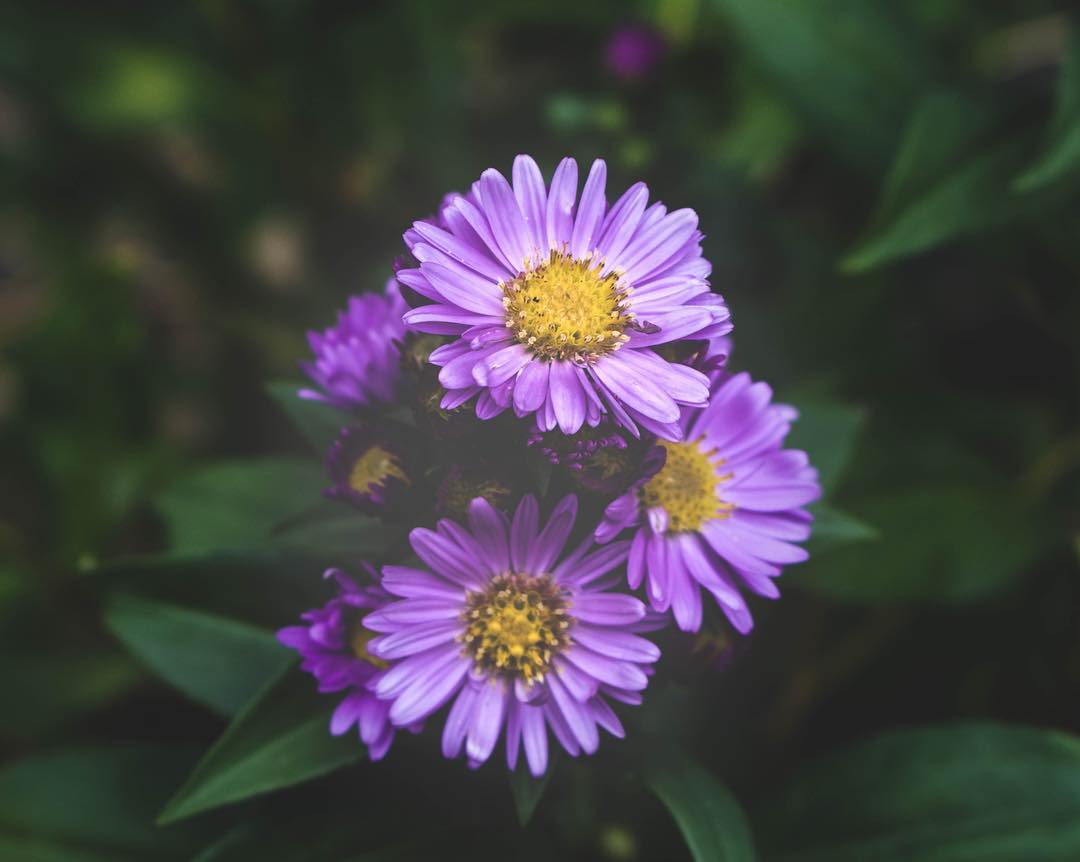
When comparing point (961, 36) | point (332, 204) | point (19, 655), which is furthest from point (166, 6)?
point (961, 36)

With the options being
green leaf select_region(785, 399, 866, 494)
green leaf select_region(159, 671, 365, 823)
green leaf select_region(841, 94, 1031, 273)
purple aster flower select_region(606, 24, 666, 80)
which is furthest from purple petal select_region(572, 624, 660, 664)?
purple aster flower select_region(606, 24, 666, 80)

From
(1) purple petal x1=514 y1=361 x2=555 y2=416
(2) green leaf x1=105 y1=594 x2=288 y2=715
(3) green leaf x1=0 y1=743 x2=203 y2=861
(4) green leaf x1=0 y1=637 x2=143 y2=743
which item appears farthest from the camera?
(4) green leaf x1=0 y1=637 x2=143 y2=743

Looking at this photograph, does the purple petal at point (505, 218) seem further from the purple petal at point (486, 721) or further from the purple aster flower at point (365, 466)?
the purple petal at point (486, 721)

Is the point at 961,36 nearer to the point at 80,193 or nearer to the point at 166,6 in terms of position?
the point at 166,6

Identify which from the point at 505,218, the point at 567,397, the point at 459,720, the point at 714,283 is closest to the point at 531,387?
the point at 567,397

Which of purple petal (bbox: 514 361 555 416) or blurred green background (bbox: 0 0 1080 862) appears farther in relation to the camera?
blurred green background (bbox: 0 0 1080 862)

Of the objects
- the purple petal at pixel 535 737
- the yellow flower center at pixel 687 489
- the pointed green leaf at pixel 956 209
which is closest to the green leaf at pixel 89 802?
the purple petal at pixel 535 737

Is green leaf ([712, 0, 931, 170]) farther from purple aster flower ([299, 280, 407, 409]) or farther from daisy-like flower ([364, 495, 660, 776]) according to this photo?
daisy-like flower ([364, 495, 660, 776])
